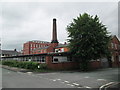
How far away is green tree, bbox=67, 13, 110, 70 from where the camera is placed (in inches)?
778

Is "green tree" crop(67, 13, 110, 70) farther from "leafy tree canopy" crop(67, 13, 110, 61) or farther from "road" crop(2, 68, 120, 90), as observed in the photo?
"road" crop(2, 68, 120, 90)

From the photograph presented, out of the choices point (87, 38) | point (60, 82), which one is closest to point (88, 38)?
point (87, 38)

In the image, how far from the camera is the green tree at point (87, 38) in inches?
778

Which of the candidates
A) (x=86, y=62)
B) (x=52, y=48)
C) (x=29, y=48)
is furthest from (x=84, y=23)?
(x=29, y=48)

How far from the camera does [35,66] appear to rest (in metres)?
22.1

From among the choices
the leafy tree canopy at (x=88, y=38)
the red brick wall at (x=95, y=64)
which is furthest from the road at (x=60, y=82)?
the red brick wall at (x=95, y=64)

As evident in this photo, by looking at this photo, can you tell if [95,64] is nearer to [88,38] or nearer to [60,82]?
[88,38]

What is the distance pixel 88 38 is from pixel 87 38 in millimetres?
154

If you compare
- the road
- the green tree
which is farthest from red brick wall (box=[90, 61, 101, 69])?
the road

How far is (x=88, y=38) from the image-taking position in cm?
1967

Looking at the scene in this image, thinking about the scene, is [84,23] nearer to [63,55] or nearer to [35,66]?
[63,55]

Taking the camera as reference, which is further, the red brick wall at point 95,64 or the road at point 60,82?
the red brick wall at point 95,64

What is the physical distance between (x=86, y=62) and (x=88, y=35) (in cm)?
475

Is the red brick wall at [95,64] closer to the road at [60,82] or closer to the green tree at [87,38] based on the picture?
the green tree at [87,38]
